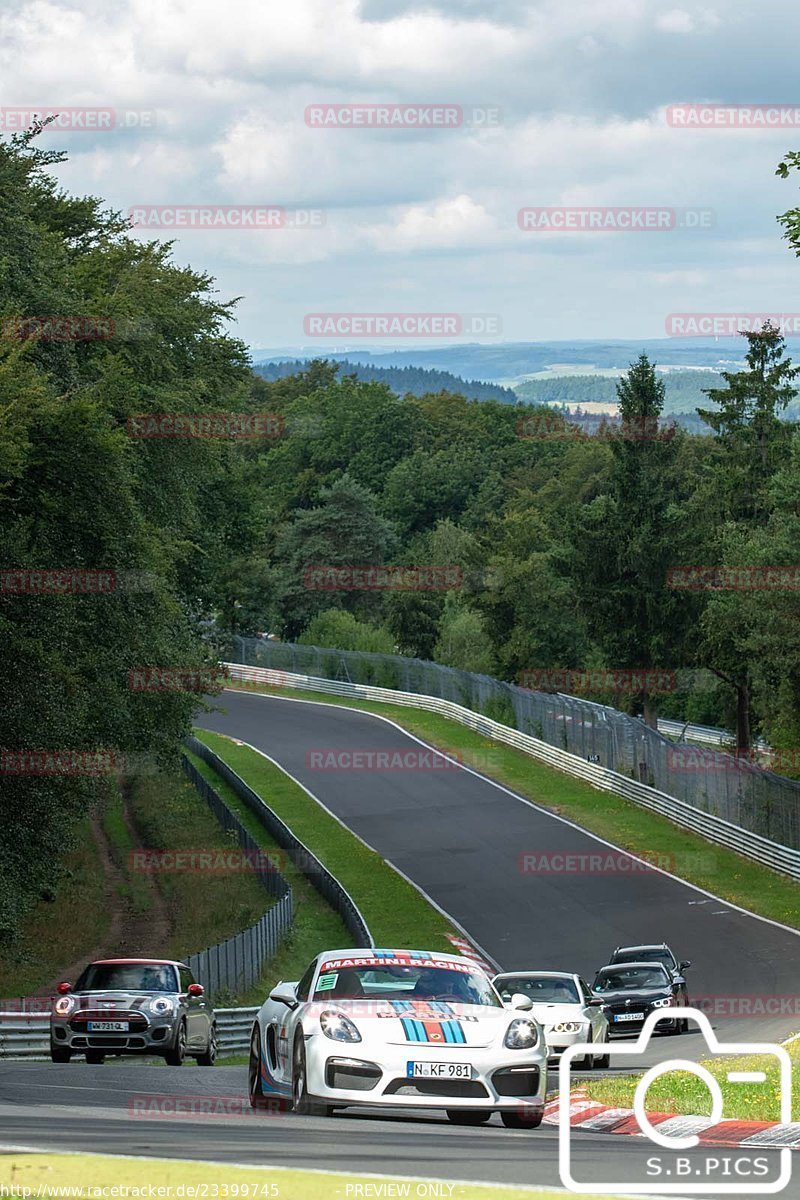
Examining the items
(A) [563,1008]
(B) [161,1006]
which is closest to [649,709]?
(A) [563,1008]

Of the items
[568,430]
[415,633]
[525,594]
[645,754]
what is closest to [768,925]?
[645,754]

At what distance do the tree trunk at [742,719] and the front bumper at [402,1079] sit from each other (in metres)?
61.5

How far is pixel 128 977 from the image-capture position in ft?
65.0

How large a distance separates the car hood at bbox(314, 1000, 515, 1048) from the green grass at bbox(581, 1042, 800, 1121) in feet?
6.15

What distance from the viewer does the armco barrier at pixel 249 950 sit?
2744 cm
